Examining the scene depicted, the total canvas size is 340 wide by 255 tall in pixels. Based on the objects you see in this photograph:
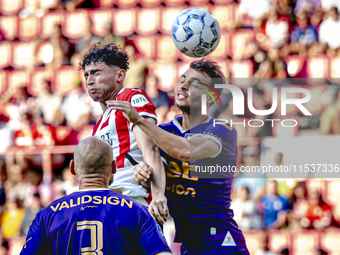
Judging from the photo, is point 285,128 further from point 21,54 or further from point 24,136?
point 21,54

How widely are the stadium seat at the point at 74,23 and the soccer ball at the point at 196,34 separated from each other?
289 inches

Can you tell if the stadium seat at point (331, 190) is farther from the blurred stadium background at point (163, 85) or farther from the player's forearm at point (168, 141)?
the player's forearm at point (168, 141)

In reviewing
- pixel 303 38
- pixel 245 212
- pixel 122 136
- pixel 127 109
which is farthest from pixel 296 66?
pixel 127 109

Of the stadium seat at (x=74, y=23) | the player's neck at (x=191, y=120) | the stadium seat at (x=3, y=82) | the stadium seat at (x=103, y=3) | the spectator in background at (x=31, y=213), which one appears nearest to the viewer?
the player's neck at (x=191, y=120)

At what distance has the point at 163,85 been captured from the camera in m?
11.0

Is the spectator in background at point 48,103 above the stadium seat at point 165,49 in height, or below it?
below

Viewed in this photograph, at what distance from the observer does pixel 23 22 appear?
12.6 metres

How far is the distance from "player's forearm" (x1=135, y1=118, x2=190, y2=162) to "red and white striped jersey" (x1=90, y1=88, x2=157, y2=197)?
0.19m

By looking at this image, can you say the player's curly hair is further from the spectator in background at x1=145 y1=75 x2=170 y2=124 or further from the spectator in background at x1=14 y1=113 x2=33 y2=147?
the spectator in background at x1=14 y1=113 x2=33 y2=147

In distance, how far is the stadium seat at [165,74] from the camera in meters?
10.9

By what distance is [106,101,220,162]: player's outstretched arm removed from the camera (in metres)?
3.64

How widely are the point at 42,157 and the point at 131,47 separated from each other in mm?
2909

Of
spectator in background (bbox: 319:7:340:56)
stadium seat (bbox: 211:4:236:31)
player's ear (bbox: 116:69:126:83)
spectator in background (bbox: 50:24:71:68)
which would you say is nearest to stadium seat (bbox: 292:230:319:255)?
spectator in background (bbox: 319:7:340:56)

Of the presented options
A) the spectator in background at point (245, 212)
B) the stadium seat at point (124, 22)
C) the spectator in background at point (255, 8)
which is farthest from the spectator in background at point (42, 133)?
the spectator in background at point (255, 8)
